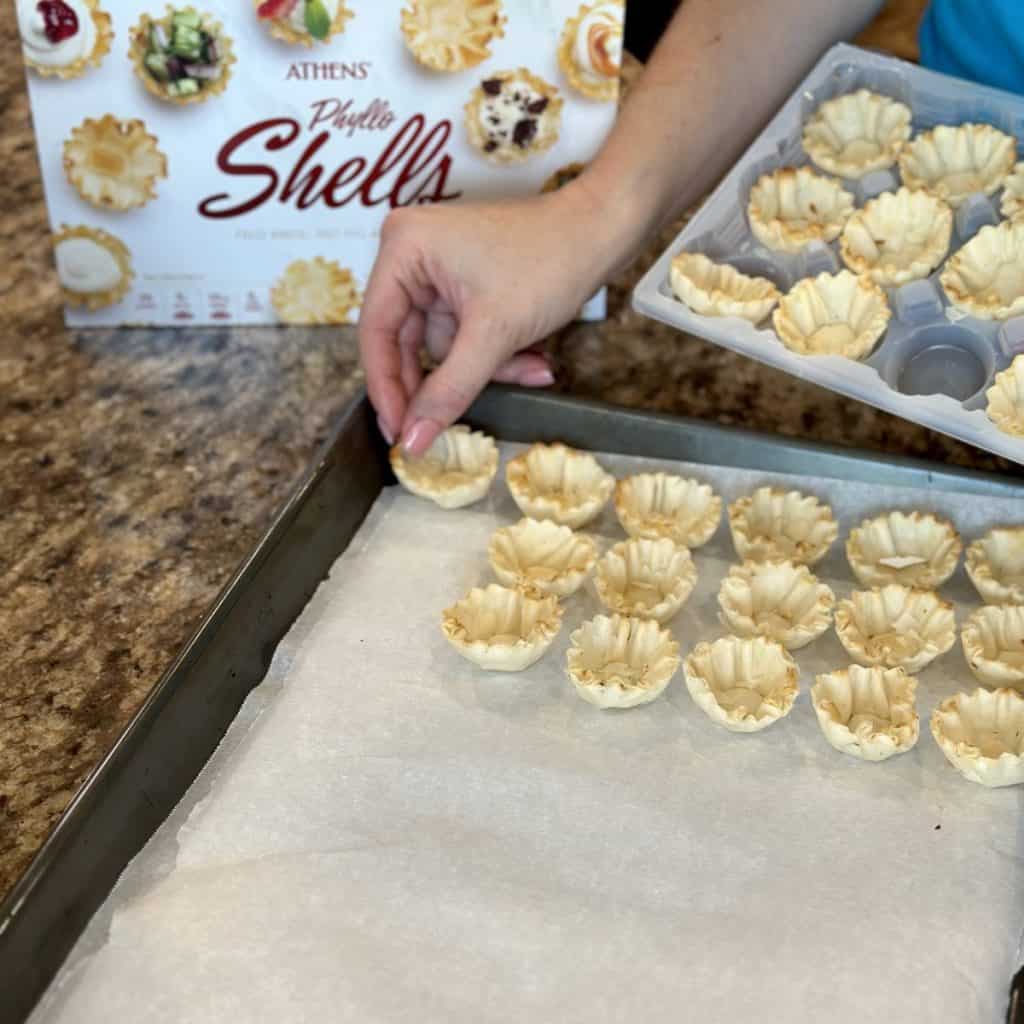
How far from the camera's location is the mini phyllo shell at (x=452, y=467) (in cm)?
107

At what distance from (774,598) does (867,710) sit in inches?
4.4

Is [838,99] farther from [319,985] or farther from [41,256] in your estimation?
[319,985]

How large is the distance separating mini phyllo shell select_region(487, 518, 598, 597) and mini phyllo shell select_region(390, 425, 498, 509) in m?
0.05

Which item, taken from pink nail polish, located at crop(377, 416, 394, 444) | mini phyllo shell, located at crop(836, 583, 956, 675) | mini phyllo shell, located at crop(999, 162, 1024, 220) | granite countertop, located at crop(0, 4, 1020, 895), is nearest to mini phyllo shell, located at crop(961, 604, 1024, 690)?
mini phyllo shell, located at crop(836, 583, 956, 675)

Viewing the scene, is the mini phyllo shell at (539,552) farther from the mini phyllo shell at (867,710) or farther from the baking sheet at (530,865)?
the mini phyllo shell at (867,710)

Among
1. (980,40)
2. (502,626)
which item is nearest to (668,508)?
(502,626)

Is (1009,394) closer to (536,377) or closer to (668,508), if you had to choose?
(668,508)

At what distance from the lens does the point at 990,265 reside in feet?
3.59

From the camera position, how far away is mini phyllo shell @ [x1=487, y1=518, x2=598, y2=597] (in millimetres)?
1016

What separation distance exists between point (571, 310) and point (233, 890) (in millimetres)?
553

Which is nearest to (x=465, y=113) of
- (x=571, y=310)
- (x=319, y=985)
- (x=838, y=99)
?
(x=571, y=310)

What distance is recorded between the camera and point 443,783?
88cm

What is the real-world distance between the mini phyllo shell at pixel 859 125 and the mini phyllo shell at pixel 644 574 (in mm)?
402

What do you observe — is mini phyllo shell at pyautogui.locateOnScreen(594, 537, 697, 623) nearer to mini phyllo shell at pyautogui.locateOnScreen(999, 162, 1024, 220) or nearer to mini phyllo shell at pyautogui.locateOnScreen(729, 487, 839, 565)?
mini phyllo shell at pyautogui.locateOnScreen(729, 487, 839, 565)
